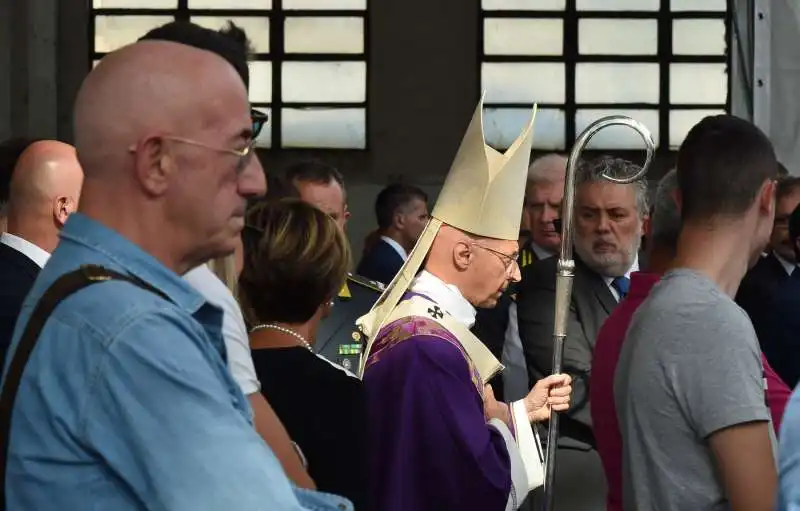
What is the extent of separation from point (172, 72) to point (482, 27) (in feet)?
35.0

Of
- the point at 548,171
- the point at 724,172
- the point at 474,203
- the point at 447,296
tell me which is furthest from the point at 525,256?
the point at 724,172

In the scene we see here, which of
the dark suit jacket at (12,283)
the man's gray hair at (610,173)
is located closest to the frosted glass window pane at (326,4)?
the man's gray hair at (610,173)

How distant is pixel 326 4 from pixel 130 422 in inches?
429

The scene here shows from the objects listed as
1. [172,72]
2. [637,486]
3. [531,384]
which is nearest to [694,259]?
[637,486]

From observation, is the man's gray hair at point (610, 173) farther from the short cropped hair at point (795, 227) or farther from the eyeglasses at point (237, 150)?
the eyeglasses at point (237, 150)

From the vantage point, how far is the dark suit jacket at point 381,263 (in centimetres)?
766

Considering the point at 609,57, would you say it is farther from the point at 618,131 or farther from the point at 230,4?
the point at 230,4

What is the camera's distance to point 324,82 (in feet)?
41.3

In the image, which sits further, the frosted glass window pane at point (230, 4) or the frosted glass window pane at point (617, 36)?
the frosted glass window pane at point (617, 36)

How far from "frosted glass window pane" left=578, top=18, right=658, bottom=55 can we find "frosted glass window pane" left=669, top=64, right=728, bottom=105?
295 mm

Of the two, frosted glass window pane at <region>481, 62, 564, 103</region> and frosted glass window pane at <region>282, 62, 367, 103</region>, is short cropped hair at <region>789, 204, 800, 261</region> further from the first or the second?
frosted glass window pane at <region>282, 62, 367, 103</region>

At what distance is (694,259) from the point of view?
9.79ft

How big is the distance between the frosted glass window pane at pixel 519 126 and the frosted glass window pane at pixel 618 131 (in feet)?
0.53

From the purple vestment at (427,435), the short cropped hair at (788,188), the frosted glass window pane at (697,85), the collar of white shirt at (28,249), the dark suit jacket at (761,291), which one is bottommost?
the purple vestment at (427,435)
